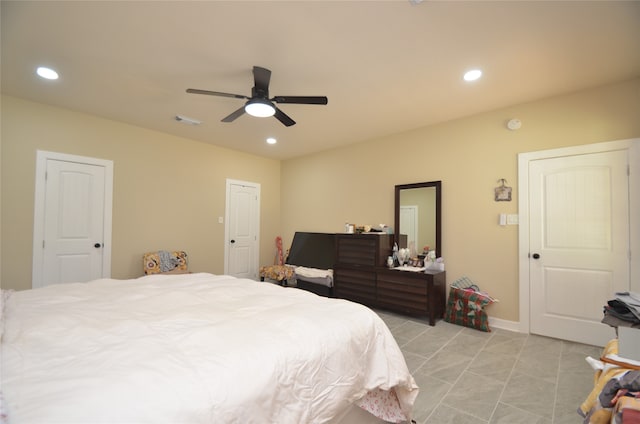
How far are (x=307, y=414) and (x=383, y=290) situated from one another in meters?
3.01

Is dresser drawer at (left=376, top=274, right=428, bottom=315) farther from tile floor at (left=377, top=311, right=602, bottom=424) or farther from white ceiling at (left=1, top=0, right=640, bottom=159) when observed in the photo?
white ceiling at (left=1, top=0, right=640, bottom=159)

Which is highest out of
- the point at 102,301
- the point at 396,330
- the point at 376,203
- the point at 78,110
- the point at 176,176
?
the point at 78,110

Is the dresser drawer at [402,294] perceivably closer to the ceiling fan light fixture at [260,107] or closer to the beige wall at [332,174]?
the beige wall at [332,174]

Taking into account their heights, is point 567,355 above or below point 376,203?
below

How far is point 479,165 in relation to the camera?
3.65m

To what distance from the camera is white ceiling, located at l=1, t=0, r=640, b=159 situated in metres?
1.96

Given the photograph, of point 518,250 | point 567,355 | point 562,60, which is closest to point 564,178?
point 518,250

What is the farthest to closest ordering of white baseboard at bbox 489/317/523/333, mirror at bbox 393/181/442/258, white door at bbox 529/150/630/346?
1. mirror at bbox 393/181/442/258
2. white baseboard at bbox 489/317/523/333
3. white door at bbox 529/150/630/346

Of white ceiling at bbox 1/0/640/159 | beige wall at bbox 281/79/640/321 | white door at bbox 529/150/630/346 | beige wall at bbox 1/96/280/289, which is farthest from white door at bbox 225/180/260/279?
white door at bbox 529/150/630/346

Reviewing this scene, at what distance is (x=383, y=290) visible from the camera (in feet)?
13.1

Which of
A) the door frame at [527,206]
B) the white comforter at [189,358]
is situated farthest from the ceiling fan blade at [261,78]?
the door frame at [527,206]

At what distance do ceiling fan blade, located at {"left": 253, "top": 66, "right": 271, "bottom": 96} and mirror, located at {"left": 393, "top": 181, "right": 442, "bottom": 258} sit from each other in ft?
8.60

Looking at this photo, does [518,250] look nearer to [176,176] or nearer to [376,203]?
[376,203]

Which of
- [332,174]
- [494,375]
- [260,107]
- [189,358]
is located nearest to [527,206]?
[494,375]
